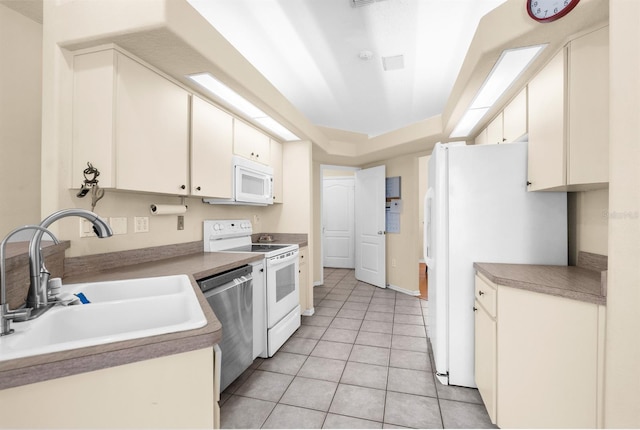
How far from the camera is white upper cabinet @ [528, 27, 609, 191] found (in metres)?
1.41

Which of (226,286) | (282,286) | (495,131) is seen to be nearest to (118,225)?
(226,286)

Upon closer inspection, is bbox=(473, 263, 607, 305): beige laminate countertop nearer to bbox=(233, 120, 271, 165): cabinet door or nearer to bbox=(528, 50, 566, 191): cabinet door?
bbox=(528, 50, 566, 191): cabinet door

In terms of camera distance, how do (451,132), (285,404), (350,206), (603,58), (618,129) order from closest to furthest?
1. (618,129)
2. (603,58)
3. (285,404)
4. (451,132)
5. (350,206)

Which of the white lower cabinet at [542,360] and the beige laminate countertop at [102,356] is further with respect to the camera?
the white lower cabinet at [542,360]

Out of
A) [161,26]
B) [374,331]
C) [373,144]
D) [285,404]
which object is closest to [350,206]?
[373,144]

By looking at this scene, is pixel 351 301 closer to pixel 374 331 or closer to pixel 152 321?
pixel 374 331

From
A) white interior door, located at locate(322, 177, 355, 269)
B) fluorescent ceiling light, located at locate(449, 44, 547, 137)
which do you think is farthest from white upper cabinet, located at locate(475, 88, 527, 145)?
white interior door, located at locate(322, 177, 355, 269)

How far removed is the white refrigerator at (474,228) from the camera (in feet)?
6.28

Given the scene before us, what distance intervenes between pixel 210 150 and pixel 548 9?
2256 millimetres

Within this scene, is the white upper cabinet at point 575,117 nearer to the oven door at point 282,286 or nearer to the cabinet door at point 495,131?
the cabinet door at point 495,131

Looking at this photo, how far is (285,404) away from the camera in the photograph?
1.85 meters

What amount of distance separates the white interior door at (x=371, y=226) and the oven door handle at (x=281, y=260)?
2148mm

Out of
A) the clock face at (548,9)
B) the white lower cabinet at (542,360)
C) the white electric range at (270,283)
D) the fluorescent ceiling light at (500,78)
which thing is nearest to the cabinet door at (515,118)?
the fluorescent ceiling light at (500,78)

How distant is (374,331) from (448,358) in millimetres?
1000
